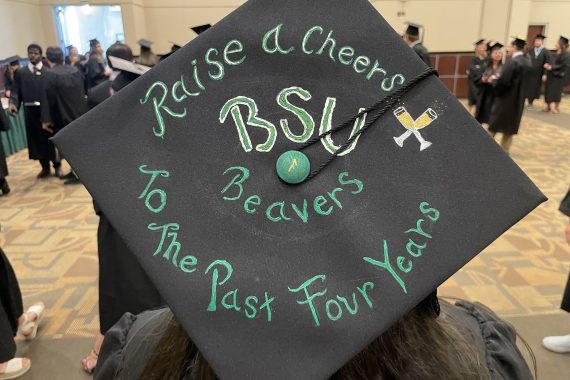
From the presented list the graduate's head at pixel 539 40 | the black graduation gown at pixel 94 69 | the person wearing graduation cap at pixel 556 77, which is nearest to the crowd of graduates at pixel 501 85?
the graduate's head at pixel 539 40

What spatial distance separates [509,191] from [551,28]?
15234mm

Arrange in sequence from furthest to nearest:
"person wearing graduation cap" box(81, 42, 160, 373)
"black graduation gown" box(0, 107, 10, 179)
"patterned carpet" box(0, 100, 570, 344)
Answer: "black graduation gown" box(0, 107, 10, 179)
"patterned carpet" box(0, 100, 570, 344)
"person wearing graduation cap" box(81, 42, 160, 373)

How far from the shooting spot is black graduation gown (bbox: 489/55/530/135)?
582cm

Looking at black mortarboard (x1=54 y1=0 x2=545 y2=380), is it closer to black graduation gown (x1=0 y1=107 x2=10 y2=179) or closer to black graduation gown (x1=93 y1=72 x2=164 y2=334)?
black graduation gown (x1=93 y1=72 x2=164 y2=334)

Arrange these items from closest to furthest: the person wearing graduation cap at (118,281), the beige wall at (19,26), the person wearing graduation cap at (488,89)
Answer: the person wearing graduation cap at (118,281) < the person wearing graduation cap at (488,89) < the beige wall at (19,26)

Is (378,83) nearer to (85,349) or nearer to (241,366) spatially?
(241,366)

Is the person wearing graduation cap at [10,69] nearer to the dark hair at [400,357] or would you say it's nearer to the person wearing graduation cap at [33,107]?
the person wearing graduation cap at [33,107]

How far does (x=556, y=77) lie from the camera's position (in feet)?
33.5

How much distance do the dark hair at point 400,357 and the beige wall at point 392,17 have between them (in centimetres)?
1149

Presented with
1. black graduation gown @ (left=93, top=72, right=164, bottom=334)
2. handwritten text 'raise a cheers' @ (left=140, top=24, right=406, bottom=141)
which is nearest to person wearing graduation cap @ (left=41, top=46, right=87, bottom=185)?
black graduation gown @ (left=93, top=72, right=164, bottom=334)

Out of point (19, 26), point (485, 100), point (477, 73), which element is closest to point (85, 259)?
point (485, 100)

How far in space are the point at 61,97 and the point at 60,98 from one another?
0.05 ft

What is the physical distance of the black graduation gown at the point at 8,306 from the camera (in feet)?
6.60

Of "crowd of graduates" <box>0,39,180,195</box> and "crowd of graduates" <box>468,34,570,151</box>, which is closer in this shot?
"crowd of graduates" <box>0,39,180,195</box>
